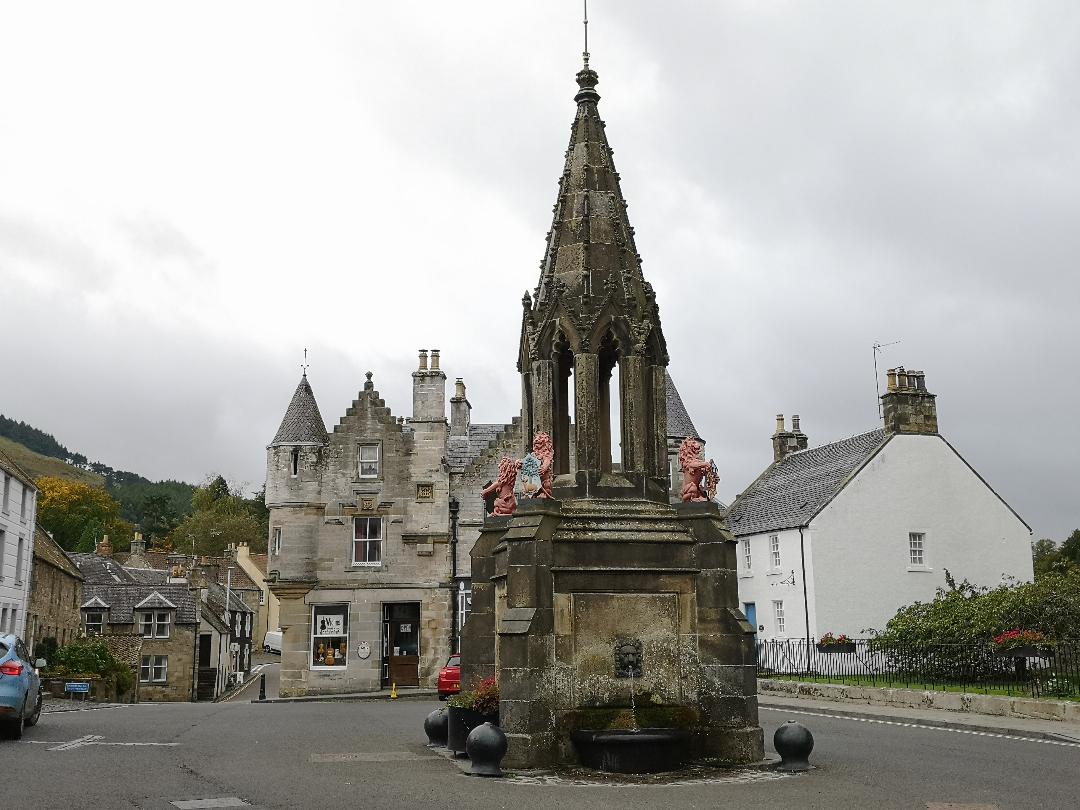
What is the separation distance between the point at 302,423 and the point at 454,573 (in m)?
8.00

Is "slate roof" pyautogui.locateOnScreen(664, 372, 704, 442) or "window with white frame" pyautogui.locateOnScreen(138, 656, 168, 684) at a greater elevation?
"slate roof" pyautogui.locateOnScreen(664, 372, 704, 442)

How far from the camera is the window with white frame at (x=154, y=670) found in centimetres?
4859

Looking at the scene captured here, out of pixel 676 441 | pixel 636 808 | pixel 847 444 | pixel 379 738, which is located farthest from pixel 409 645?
pixel 636 808

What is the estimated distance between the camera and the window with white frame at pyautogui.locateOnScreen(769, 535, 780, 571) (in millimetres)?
37500

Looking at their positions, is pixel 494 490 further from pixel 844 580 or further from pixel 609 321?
pixel 844 580

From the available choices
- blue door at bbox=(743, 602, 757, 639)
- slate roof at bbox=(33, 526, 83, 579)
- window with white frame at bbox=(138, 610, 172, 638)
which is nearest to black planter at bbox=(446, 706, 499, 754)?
blue door at bbox=(743, 602, 757, 639)

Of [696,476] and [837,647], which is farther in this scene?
[837,647]

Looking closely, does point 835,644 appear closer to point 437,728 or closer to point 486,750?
point 437,728

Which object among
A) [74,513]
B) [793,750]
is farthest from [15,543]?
[74,513]

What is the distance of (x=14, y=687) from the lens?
14.8m

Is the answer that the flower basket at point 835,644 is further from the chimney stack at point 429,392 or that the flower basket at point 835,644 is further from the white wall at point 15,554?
the white wall at point 15,554

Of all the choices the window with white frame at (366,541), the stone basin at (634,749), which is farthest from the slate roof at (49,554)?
the stone basin at (634,749)

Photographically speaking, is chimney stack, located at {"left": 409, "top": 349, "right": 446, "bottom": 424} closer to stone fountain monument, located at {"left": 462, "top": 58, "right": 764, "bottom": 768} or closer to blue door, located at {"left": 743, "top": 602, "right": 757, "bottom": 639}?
blue door, located at {"left": 743, "top": 602, "right": 757, "bottom": 639}

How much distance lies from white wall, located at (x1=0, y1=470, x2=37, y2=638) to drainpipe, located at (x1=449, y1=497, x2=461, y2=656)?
14883mm
